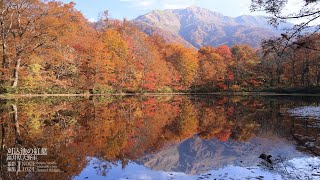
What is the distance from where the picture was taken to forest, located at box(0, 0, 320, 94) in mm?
26766

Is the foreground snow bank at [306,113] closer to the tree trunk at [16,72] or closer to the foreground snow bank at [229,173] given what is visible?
the foreground snow bank at [229,173]

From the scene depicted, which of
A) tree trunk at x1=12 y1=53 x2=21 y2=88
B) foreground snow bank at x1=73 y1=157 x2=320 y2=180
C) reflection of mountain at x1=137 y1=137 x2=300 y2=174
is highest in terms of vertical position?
tree trunk at x1=12 y1=53 x2=21 y2=88

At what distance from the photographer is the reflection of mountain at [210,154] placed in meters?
6.40

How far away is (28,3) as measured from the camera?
26.6 meters

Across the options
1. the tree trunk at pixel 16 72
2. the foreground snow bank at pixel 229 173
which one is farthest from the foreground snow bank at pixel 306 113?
the tree trunk at pixel 16 72

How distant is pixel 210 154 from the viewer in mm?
7520

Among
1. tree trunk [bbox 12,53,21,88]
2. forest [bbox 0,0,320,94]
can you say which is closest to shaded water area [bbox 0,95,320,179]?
forest [bbox 0,0,320,94]

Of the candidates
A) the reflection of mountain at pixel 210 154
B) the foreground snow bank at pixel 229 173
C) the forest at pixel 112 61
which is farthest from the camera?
the forest at pixel 112 61

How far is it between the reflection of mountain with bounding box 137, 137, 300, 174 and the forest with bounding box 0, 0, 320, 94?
312cm

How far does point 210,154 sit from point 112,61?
36.7 meters

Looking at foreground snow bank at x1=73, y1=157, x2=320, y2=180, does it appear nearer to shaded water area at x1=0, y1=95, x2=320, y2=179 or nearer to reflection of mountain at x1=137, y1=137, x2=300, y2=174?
shaded water area at x1=0, y1=95, x2=320, y2=179

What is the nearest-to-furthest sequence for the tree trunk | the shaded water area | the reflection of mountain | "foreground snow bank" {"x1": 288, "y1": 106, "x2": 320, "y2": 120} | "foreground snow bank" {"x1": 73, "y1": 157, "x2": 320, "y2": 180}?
"foreground snow bank" {"x1": 73, "y1": 157, "x2": 320, "y2": 180}, the shaded water area, the reflection of mountain, "foreground snow bank" {"x1": 288, "y1": 106, "x2": 320, "y2": 120}, the tree trunk

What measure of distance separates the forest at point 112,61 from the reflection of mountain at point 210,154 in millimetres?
3115

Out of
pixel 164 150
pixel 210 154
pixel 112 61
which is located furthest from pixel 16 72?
pixel 210 154
